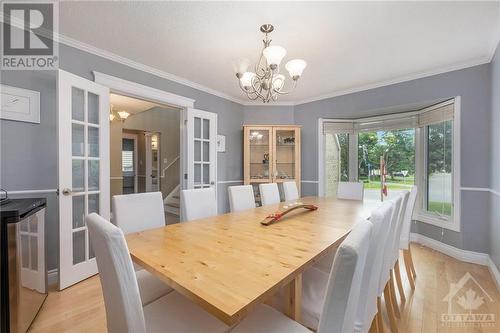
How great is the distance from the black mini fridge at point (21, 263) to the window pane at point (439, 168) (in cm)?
439

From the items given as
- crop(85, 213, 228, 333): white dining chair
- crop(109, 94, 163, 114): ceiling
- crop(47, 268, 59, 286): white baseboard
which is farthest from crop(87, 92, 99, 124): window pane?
crop(85, 213, 228, 333): white dining chair

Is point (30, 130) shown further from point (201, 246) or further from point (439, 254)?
point (439, 254)

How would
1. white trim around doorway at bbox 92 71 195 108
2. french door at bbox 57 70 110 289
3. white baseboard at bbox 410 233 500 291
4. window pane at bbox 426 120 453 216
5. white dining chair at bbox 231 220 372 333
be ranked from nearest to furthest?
white dining chair at bbox 231 220 372 333
french door at bbox 57 70 110 289
white baseboard at bbox 410 233 500 291
white trim around doorway at bbox 92 71 195 108
window pane at bbox 426 120 453 216

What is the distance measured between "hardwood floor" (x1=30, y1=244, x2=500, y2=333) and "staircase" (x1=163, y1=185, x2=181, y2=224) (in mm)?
2473

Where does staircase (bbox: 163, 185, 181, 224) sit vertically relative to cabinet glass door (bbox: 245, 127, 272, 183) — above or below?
below

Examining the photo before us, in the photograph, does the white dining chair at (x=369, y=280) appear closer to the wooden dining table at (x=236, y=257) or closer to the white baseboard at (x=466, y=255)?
the wooden dining table at (x=236, y=257)

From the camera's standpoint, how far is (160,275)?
957 millimetres

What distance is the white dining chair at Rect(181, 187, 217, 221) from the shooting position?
1.99 metres

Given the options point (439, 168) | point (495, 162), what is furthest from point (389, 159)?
point (495, 162)

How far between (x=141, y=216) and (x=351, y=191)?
265 cm

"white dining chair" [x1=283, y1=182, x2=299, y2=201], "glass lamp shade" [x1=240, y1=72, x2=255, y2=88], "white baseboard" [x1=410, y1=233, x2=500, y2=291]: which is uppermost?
"glass lamp shade" [x1=240, y1=72, x2=255, y2=88]

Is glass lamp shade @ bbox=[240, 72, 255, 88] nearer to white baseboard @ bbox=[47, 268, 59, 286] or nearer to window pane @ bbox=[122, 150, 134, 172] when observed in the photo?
white baseboard @ bbox=[47, 268, 59, 286]

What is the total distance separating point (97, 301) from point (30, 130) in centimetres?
163

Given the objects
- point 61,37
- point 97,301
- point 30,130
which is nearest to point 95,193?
point 30,130
